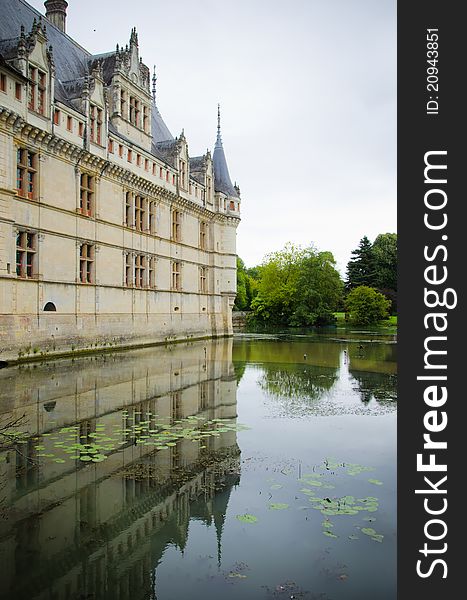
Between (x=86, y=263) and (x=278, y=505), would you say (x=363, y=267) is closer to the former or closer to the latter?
(x=86, y=263)

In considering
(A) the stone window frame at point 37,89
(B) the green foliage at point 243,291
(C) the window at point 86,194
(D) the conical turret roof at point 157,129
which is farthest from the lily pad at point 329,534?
(B) the green foliage at point 243,291

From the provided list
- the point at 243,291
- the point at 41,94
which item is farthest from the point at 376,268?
the point at 41,94

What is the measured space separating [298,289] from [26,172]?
1896 inches

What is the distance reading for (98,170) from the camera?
28.5 metres

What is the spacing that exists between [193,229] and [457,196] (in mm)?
37120

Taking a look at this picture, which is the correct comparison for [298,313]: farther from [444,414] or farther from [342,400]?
[444,414]

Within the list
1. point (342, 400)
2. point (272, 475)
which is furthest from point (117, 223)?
point (272, 475)

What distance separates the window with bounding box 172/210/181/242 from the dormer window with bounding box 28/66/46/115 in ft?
52.1

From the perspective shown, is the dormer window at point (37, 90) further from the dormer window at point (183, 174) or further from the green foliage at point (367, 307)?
the green foliage at point (367, 307)

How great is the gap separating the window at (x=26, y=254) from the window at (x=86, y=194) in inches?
156

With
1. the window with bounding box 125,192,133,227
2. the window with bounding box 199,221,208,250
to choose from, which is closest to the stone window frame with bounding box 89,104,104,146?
the window with bounding box 125,192,133,227

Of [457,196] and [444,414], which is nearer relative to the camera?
[444,414]

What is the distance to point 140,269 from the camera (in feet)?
110

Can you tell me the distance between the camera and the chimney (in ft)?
114
